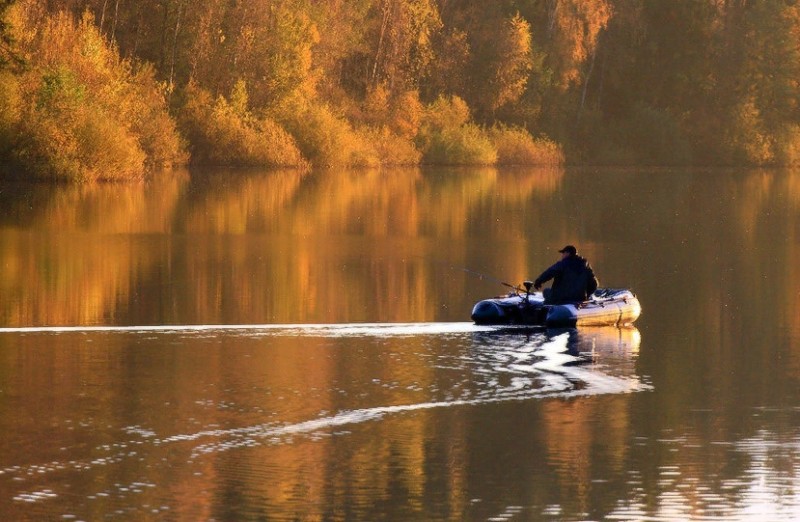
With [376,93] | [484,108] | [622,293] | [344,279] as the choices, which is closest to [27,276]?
[344,279]

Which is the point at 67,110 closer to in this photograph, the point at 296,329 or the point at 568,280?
the point at 296,329

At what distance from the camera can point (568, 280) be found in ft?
74.0

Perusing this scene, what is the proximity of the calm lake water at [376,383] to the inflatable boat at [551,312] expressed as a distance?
0.22 metres

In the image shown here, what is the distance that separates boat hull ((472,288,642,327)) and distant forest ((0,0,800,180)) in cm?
3489

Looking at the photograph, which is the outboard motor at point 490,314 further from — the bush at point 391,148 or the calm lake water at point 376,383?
the bush at point 391,148

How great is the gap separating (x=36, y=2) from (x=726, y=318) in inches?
1756

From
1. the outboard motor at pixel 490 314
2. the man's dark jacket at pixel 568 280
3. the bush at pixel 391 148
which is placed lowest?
the outboard motor at pixel 490 314

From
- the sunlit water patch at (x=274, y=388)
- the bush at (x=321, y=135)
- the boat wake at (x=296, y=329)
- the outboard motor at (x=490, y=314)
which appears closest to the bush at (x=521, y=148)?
the bush at (x=321, y=135)

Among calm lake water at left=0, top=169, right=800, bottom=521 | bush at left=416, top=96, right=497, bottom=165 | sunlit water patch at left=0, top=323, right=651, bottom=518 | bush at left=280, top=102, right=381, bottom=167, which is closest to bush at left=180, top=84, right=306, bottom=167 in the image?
bush at left=280, top=102, right=381, bottom=167

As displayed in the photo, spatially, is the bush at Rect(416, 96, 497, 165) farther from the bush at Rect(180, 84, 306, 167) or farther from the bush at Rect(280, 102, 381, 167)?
the bush at Rect(180, 84, 306, 167)

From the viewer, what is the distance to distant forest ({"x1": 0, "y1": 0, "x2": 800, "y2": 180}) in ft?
192

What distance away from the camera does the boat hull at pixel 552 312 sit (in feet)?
72.7

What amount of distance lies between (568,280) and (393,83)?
2582 inches

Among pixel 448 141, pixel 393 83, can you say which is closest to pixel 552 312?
pixel 393 83
